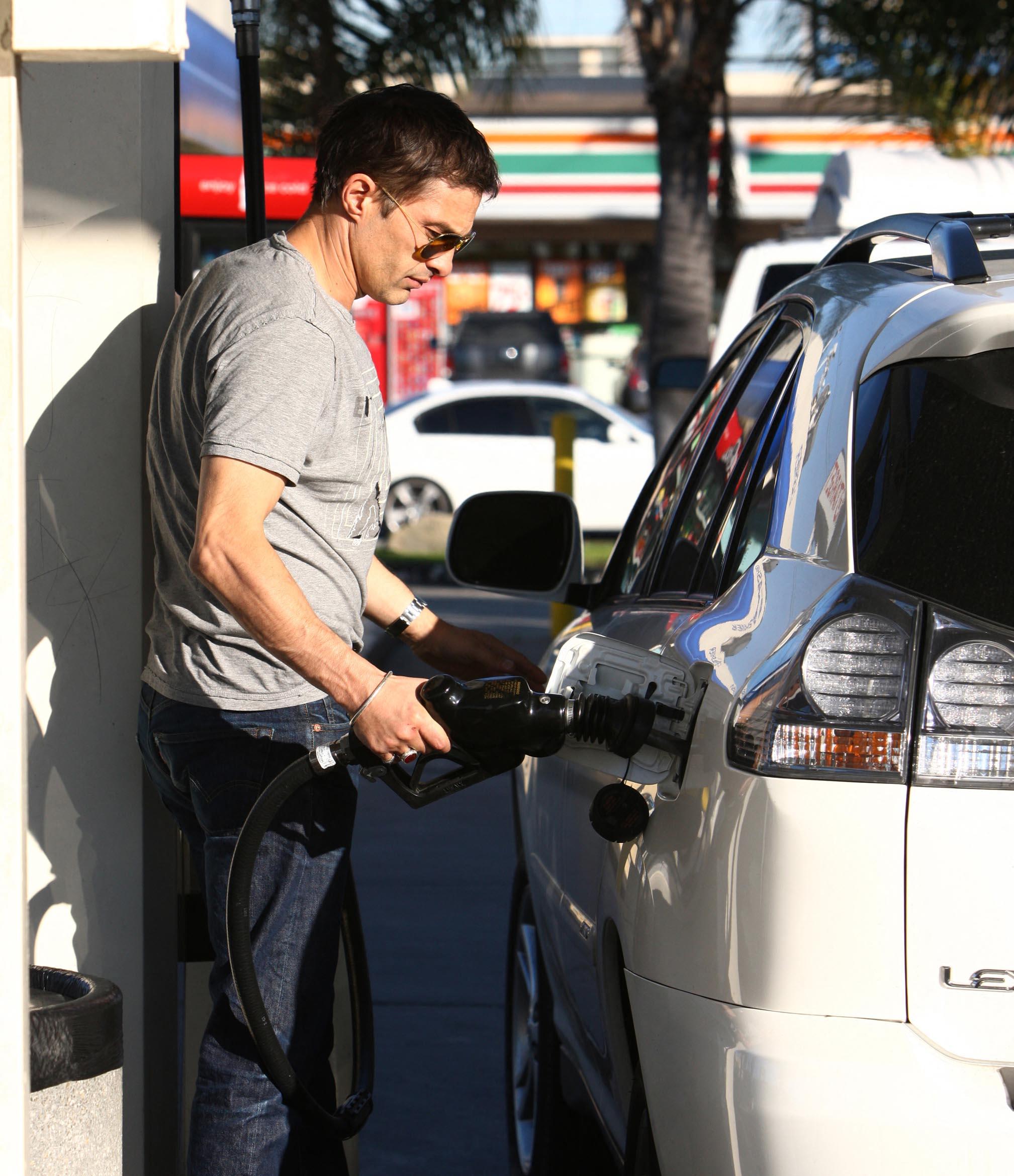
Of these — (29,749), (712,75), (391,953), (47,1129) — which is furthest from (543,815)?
(712,75)

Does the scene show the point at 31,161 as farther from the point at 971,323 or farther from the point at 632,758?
the point at 971,323

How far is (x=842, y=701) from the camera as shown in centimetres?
181

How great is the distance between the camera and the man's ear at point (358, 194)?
8.32 feet

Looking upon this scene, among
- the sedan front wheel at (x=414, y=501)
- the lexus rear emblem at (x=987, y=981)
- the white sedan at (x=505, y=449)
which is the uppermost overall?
the lexus rear emblem at (x=987, y=981)

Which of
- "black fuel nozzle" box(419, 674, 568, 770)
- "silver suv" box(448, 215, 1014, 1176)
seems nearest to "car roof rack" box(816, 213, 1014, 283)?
"silver suv" box(448, 215, 1014, 1176)

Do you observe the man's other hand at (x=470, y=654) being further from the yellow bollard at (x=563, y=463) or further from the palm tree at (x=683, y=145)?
the palm tree at (x=683, y=145)

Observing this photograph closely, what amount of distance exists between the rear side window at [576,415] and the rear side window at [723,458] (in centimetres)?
1393

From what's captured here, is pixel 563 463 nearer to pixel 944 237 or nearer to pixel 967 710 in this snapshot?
pixel 944 237

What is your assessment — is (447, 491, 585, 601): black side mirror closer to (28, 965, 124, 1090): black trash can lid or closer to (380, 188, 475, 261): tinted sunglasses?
(380, 188, 475, 261): tinted sunglasses

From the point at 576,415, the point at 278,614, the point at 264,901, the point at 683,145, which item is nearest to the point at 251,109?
the point at 278,614

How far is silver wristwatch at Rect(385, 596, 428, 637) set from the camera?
10.2 feet

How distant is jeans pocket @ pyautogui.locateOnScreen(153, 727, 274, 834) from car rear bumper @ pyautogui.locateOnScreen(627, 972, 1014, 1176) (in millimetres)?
889

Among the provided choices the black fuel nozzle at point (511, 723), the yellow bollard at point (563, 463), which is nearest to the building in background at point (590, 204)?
the yellow bollard at point (563, 463)

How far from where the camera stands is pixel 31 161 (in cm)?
262
